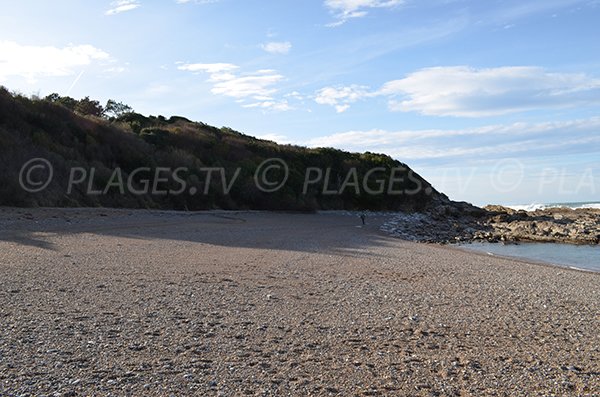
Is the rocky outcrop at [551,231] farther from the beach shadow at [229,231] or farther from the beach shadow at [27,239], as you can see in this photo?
the beach shadow at [27,239]

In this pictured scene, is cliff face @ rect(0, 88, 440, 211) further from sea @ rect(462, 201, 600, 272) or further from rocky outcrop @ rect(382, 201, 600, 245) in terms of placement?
sea @ rect(462, 201, 600, 272)

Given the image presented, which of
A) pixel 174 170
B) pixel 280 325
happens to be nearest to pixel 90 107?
pixel 174 170

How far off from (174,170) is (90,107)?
20628 millimetres

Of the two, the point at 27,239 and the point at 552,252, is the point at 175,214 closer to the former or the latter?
the point at 27,239

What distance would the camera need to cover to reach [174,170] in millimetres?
30641

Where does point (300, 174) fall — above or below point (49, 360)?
above

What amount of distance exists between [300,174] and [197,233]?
2145 centimetres

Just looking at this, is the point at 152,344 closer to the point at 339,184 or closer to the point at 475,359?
the point at 475,359

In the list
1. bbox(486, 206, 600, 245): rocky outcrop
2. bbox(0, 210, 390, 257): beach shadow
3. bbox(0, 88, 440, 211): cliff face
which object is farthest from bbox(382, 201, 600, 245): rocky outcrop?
bbox(0, 88, 440, 211): cliff face

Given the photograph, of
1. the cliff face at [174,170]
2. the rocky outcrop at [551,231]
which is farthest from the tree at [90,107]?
the rocky outcrop at [551,231]

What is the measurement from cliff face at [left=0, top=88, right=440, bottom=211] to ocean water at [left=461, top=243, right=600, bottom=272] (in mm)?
13110

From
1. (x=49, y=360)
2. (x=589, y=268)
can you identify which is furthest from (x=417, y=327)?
(x=589, y=268)

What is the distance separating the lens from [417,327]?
6.80 m

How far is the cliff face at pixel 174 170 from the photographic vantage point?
24.2 m
